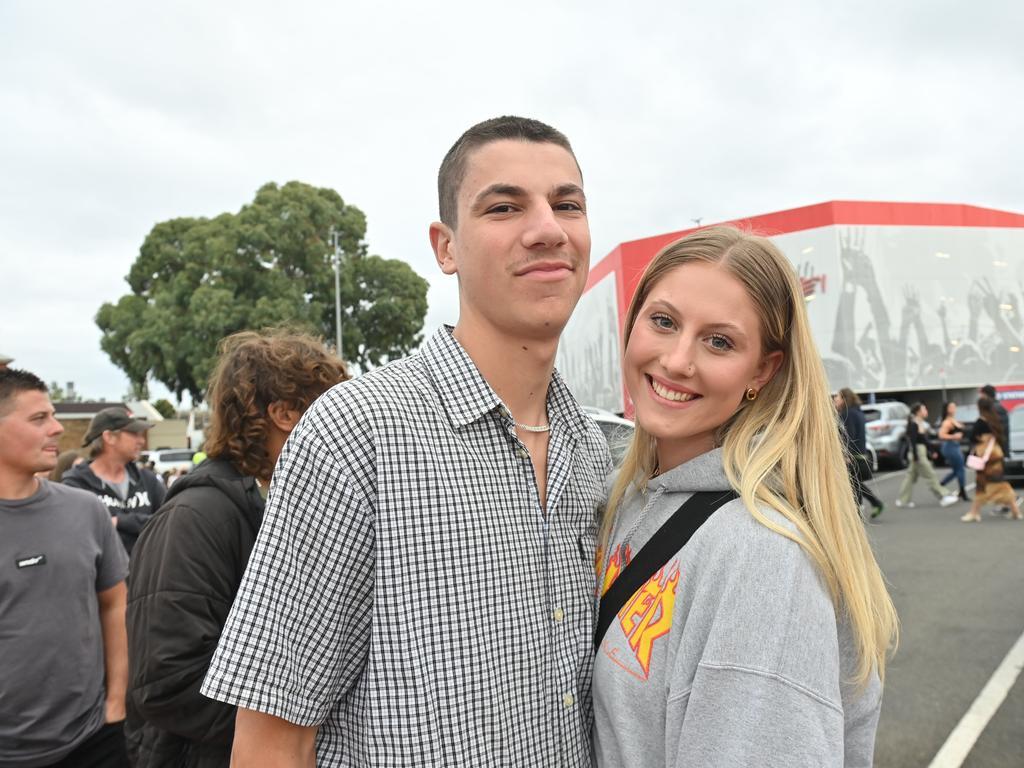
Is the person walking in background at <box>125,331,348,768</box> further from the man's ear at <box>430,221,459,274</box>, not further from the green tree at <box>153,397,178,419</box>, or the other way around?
the green tree at <box>153,397,178,419</box>

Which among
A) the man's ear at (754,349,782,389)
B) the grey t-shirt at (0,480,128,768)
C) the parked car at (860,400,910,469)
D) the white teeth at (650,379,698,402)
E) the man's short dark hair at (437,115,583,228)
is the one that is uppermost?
the man's short dark hair at (437,115,583,228)

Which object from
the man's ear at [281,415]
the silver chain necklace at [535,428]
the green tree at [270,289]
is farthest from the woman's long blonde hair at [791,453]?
the green tree at [270,289]

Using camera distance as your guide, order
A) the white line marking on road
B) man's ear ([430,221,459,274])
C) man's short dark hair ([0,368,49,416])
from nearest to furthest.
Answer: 1. man's ear ([430,221,459,274])
2. man's short dark hair ([0,368,49,416])
3. the white line marking on road

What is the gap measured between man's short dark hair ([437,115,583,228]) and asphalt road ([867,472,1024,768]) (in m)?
1.41

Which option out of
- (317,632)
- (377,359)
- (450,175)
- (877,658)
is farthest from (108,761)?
(377,359)

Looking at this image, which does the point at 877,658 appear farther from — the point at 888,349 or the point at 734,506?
the point at 888,349

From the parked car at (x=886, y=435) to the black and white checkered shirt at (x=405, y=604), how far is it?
57.7 ft

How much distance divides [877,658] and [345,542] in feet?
3.52

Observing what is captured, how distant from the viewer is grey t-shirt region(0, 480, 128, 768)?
305 cm

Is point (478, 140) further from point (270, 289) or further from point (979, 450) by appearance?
point (270, 289)

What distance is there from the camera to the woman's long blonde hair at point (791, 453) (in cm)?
148

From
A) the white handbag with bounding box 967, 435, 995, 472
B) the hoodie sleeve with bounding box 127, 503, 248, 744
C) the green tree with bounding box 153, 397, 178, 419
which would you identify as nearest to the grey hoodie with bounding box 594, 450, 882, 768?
the hoodie sleeve with bounding box 127, 503, 248, 744

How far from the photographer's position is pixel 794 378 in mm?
1819

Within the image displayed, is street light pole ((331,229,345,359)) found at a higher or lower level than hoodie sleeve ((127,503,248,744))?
higher
